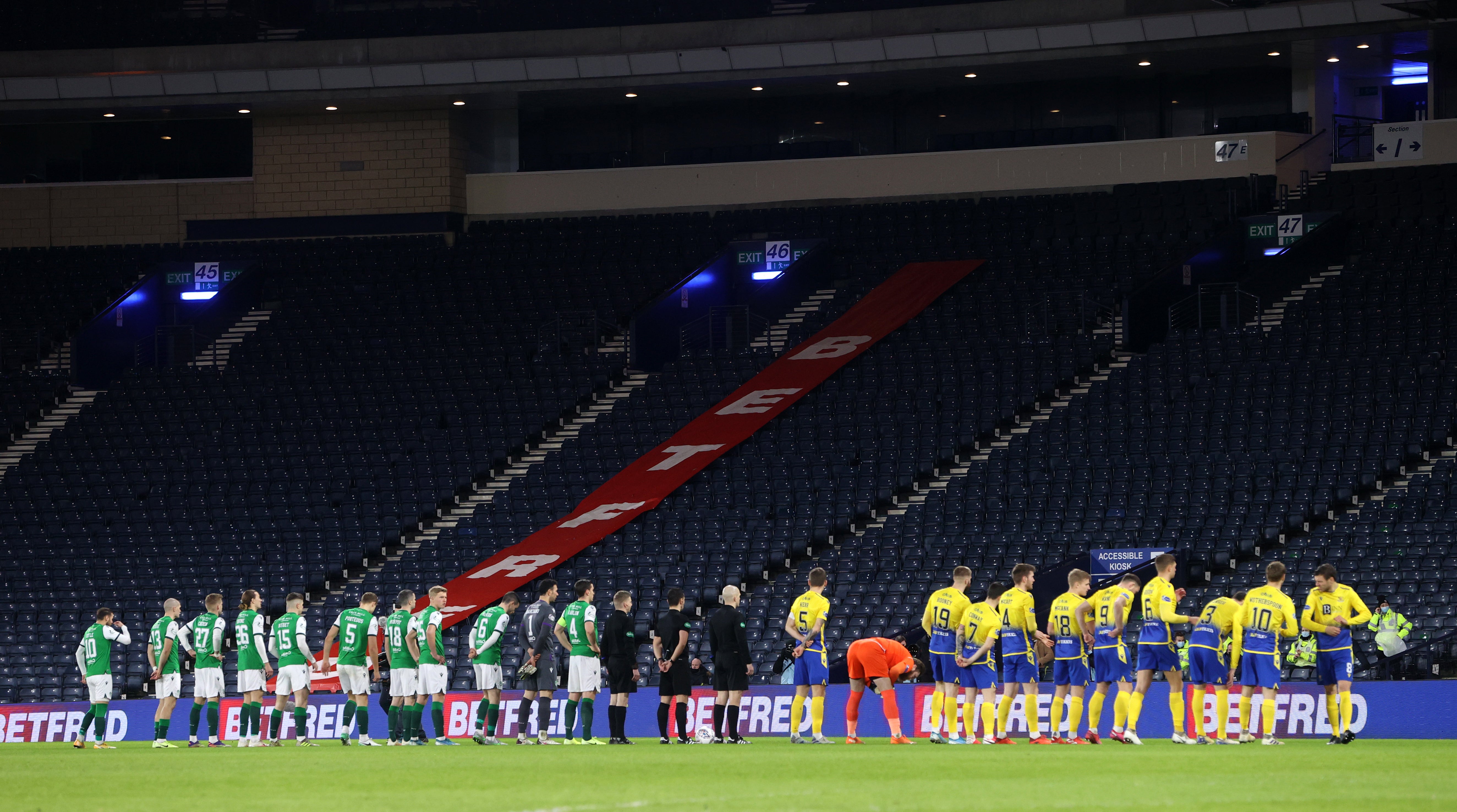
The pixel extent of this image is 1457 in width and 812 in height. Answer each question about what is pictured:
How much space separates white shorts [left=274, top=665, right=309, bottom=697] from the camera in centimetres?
2062

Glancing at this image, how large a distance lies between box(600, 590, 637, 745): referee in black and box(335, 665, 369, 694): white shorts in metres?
2.69

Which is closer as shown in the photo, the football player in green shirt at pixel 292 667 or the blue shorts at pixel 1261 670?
the blue shorts at pixel 1261 670

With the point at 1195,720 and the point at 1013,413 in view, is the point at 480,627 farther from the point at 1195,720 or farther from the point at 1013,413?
the point at 1013,413

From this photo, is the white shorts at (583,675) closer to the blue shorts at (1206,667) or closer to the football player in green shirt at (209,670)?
the football player in green shirt at (209,670)

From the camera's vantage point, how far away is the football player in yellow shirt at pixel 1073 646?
17.9 metres

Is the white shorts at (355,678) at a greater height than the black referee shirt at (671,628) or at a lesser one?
lesser

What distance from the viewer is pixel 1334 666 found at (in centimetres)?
1758

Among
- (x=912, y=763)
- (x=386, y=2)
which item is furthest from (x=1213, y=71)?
(x=912, y=763)

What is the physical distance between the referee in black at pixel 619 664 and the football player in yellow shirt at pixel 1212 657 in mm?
5698

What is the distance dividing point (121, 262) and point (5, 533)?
32.7ft

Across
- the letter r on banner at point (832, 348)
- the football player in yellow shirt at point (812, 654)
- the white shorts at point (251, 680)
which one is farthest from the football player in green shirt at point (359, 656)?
the letter r on banner at point (832, 348)

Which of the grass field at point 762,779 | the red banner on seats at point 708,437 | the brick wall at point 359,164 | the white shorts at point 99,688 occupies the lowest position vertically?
the grass field at point 762,779

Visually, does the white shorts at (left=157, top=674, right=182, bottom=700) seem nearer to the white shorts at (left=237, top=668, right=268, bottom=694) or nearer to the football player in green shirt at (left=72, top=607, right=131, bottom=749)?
the football player in green shirt at (left=72, top=607, right=131, bottom=749)

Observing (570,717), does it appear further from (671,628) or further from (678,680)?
(671,628)
